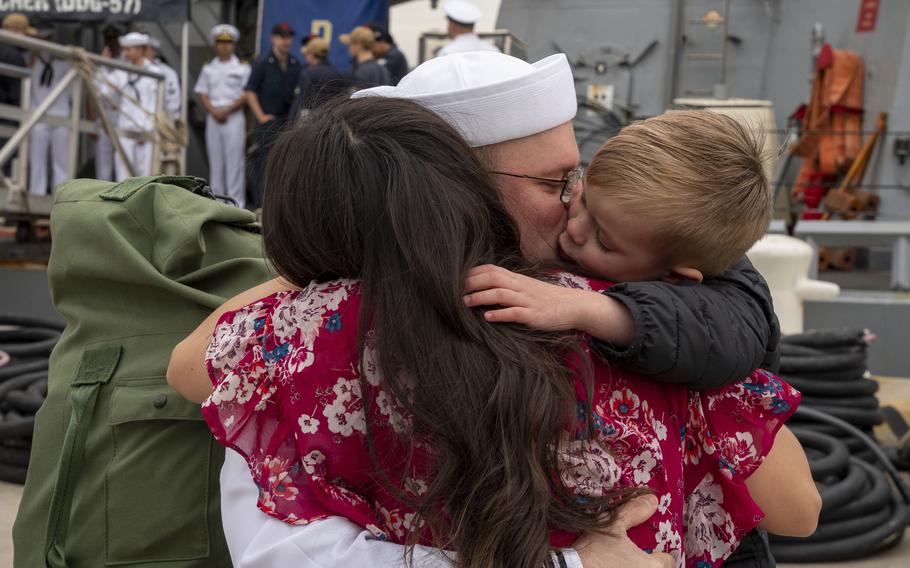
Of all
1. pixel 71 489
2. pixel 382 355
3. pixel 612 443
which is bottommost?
pixel 71 489

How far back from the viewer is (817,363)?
407cm

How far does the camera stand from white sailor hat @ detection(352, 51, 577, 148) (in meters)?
1.55

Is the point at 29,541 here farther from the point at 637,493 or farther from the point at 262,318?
the point at 637,493

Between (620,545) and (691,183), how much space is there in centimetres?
48

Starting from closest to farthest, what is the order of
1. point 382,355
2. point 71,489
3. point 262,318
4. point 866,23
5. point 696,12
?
1. point 382,355
2. point 262,318
3. point 71,489
4. point 866,23
5. point 696,12

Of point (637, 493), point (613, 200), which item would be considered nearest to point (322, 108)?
point (613, 200)

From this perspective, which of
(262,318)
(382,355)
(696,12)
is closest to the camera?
(382,355)

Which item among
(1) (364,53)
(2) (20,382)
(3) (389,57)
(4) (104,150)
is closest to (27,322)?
(2) (20,382)

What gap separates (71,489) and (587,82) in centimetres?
1179

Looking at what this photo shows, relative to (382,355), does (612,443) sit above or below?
below

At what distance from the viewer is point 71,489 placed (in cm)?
168

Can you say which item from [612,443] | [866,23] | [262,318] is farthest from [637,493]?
[866,23]

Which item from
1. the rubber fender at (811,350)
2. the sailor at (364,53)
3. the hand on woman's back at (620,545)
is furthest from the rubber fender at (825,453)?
the sailor at (364,53)

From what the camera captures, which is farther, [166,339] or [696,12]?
[696,12]
